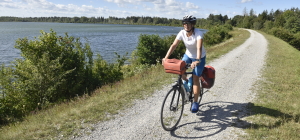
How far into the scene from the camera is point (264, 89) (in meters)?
7.71

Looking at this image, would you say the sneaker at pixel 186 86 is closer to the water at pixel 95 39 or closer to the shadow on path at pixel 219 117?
the shadow on path at pixel 219 117

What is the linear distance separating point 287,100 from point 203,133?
3807 millimetres

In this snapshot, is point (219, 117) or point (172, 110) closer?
point (172, 110)

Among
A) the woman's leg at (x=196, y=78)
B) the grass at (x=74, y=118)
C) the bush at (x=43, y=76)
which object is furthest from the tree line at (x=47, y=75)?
the woman's leg at (x=196, y=78)

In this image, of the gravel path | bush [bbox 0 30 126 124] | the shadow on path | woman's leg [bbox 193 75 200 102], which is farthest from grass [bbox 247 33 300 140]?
bush [bbox 0 30 126 124]

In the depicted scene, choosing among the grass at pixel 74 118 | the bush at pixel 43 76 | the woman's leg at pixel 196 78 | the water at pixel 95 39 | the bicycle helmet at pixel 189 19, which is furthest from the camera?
the water at pixel 95 39

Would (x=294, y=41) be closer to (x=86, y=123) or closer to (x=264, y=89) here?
(x=264, y=89)

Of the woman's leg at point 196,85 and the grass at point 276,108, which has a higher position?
the woman's leg at point 196,85

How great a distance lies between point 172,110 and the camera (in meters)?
4.71

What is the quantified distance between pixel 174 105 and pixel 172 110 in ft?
0.47

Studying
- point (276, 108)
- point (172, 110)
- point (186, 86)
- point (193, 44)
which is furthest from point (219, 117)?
point (193, 44)

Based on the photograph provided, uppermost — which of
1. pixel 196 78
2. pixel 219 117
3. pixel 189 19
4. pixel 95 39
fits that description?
pixel 189 19

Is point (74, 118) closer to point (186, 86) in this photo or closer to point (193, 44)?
point (186, 86)

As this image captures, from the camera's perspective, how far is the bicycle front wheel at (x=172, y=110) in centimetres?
435
